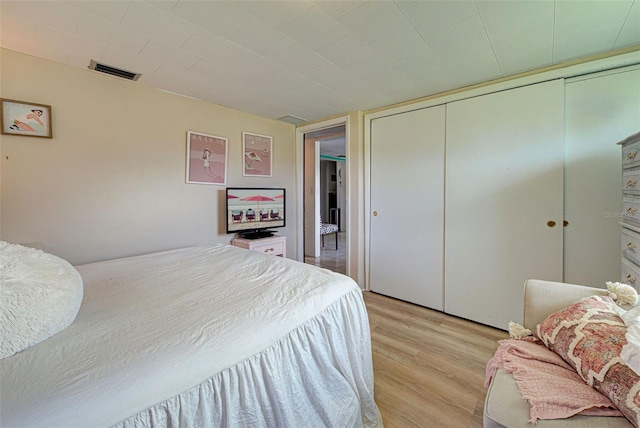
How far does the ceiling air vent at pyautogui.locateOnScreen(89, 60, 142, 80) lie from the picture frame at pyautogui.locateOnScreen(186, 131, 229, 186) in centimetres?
65

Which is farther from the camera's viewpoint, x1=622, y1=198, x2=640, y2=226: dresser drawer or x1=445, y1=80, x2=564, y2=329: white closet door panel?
x1=445, y1=80, x2=564, y2=329: white closet door panel

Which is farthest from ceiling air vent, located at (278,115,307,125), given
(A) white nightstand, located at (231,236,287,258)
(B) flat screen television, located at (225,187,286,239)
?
(A) white nightstand, located at (231,236,287,258)

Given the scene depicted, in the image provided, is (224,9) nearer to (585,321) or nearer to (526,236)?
(585,321)

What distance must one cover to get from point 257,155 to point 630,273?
11.4 feet

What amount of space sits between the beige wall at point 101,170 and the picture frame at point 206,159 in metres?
0.07

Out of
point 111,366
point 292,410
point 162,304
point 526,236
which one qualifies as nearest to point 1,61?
point 162,304

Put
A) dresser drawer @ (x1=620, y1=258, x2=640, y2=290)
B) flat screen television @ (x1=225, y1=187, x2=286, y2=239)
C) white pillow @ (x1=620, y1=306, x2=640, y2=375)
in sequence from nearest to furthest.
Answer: white pillow @ (x1=620, y1=306, x2=640, y2=375) < dresser drawer @ (x1=620, y1=258, x2=640, y2=290) < flat screen television @ (x1=225, y1=187, x2=286, y2=239)

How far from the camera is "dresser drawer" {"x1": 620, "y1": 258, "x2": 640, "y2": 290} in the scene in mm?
1424

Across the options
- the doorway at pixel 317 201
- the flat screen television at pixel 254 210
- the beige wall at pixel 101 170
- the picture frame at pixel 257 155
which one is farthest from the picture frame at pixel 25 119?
the doorway at pixel 317 201

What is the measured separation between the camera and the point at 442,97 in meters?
2.60

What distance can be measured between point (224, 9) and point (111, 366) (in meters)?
1.75

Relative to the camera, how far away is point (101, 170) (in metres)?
2.23

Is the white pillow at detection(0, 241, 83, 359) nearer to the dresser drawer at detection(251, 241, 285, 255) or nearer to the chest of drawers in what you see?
the dresser drawer at detection(251, 241, 285, 255)

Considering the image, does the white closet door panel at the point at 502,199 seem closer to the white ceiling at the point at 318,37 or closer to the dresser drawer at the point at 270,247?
the white ceiling at the point at 318,37
